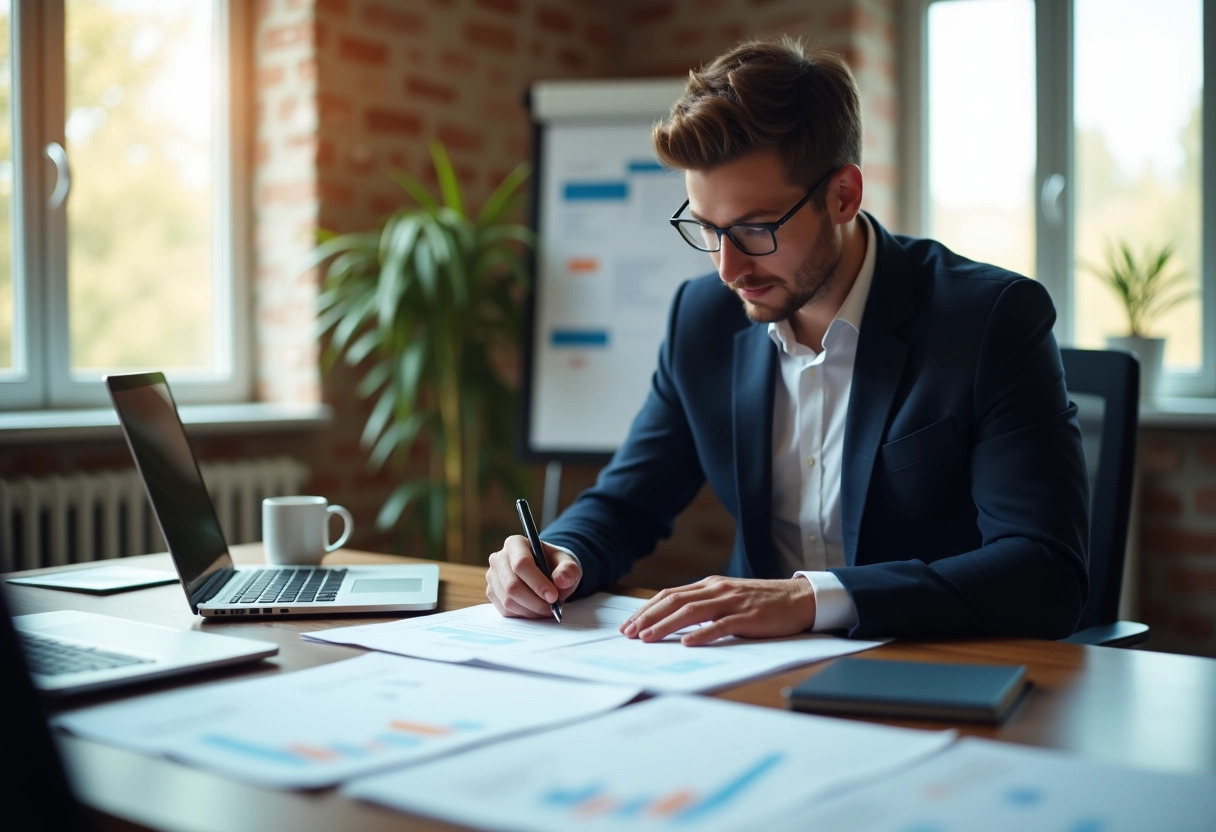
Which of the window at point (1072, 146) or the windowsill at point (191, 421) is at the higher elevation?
the window at point (1072, 146)

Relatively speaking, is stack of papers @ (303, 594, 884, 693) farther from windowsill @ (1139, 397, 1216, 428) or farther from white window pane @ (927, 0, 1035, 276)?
white window pane @ (927, 0, 1035, 276)

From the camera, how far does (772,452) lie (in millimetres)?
1682

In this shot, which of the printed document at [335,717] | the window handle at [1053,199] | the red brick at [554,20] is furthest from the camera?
the red brick at [554,20]

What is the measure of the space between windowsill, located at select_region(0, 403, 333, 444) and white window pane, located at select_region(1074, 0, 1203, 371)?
230 centimetres

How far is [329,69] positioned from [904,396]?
7.50ft

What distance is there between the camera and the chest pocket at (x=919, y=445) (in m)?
1.48

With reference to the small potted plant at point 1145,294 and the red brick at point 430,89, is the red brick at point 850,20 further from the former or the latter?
the red brick at point 430,89

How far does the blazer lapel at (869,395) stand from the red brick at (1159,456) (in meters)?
1.80

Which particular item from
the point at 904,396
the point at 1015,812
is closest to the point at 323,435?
the point at 904,396

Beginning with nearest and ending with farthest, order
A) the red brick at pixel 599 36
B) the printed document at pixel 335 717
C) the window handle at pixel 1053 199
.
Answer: the printed document at pixel 335 717
the window handle at pixel 1053 199
the red brick at pixel 599 36

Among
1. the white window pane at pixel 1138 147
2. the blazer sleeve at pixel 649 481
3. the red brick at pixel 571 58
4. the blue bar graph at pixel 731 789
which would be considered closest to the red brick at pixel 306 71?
the red brick at pixel 571 58

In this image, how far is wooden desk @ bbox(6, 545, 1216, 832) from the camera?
28.1 inches

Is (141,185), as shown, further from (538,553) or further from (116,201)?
(538,553)

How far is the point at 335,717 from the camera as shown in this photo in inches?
35.1
